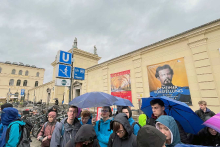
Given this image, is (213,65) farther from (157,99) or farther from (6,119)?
(6,119)

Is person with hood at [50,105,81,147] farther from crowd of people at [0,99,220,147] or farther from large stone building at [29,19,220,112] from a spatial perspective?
large stone building at [29,19,220,112]

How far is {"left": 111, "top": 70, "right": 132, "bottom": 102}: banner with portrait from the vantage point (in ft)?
31.6

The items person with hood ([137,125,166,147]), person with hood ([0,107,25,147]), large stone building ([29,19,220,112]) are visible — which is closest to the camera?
person with hood ([137,125,166,147])

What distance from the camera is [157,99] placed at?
7.86 ft

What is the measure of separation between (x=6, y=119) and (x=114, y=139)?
2.62 metres

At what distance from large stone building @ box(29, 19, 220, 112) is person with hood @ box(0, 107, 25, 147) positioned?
7.92 metres

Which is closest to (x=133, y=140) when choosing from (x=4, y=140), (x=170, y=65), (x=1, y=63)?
(x=4, y=140)

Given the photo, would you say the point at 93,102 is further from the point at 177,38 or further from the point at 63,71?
the point at 177,38

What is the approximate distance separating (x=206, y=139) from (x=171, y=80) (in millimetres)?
5465

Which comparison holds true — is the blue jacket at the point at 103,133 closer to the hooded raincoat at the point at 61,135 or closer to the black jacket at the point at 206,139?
the hooded raincoat at the point at 61,135

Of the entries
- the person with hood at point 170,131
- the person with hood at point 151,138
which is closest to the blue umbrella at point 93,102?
the person with hood at point 170,131

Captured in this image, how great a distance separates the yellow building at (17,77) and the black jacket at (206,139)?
55.2m

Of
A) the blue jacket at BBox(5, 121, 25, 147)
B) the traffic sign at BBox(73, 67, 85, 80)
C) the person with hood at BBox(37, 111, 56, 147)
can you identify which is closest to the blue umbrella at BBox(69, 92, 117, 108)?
the person with hood at BBox(37, 111, 56, 147)

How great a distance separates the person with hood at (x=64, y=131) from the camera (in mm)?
2266
